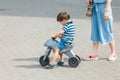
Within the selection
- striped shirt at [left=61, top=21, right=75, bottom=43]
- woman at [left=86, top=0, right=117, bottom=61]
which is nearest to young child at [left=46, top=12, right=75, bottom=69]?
striped shirt at [left=61, top=21, right=75, bottom=43]

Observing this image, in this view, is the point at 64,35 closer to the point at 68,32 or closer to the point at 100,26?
the point at 68,32

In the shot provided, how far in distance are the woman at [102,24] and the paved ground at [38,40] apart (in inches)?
11.1

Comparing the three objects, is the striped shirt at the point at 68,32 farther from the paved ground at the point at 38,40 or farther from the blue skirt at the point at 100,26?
the blue skirt at the point at 100,26

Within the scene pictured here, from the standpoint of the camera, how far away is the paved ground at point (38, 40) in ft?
27.2

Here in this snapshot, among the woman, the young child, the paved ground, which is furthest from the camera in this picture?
the woman

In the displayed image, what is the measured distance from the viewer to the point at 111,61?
30.3 ft

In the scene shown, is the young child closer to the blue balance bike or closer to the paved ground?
the blue balance bike

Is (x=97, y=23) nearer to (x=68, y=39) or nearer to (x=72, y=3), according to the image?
(x=68, y=39)

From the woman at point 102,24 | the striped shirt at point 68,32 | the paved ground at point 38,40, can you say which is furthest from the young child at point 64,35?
the woman at point 102,24

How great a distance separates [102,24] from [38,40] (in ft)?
8.05

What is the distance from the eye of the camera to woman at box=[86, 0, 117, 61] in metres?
8.98

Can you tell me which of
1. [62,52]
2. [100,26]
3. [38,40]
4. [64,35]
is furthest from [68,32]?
[38,40]

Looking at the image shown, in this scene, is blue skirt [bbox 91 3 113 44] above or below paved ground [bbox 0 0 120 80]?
above

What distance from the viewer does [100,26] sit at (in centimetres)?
913
